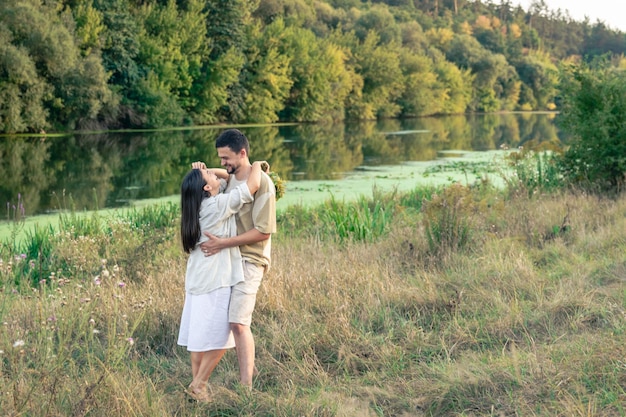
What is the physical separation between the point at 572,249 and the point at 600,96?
5.26 metres

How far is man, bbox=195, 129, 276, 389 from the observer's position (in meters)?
4.08

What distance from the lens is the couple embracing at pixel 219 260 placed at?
4043mm

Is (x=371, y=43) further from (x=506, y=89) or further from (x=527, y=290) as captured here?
(x=527, y=290)

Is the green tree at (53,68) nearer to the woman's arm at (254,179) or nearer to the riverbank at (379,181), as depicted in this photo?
the riverbank at (379,181)

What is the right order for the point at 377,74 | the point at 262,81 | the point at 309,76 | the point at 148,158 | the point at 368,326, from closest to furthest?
the point at 368,326 → the point at 148,158 → the point at 262,81 → the point at 309,76 → the point at 377,74

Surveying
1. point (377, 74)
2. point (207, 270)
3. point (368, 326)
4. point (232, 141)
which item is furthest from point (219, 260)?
point (377, 74)

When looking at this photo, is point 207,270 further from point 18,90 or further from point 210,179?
point 18,90

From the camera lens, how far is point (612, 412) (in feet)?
11.9

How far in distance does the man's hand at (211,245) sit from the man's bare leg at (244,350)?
43cm

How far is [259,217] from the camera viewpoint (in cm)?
412

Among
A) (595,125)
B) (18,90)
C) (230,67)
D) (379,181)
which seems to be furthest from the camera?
(230,67)

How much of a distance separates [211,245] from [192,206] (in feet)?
0.83

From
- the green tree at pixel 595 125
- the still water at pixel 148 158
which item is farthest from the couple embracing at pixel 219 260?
the green tree at pixel 595 125

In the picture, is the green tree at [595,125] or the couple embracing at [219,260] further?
the green tree at [595,125]
